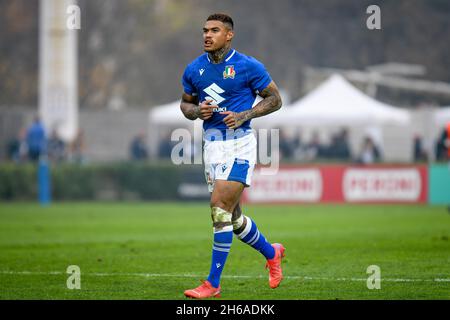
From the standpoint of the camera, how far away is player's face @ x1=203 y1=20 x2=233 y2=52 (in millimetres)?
10555

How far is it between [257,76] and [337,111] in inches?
948

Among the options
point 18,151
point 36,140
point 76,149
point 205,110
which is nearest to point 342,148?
point 76,149

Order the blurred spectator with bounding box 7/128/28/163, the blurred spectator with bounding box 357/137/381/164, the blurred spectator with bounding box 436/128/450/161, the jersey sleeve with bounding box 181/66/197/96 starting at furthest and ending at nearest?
the blurred spectator with bounding box 7/128/28/163 < the blurred spectator with bounding box 357/137/381/164 < the blurred spectator with bounding box 436/128/450/161 < the jersey sleeve with bounding box 181/66/197/96

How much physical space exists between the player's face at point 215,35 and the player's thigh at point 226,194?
137cm

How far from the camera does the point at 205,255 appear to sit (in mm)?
14438

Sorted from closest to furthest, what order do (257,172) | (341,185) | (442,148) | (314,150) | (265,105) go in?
(265,105), (257,172), (442,148), (341,185), (314,150)

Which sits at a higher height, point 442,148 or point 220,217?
point 442,148

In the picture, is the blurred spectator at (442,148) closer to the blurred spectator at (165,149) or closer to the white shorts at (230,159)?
the blurred spectator at (165,149)

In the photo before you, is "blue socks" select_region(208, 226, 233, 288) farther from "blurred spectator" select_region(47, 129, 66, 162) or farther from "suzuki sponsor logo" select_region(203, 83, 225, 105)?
"blurred spectator" select_region(47, 129, 66, 162)

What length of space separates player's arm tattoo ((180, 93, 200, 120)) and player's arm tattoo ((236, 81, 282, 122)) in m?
0.52

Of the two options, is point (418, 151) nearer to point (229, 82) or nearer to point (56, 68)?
point (56, 68)

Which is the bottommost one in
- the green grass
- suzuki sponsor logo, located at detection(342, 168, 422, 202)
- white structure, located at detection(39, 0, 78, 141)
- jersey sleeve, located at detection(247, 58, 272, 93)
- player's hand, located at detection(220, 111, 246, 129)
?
the green grass

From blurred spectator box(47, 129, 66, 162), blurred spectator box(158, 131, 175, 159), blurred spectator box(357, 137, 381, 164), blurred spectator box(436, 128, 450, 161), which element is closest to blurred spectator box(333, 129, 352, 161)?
blurred spectator box(357, 137, 381, 164)
